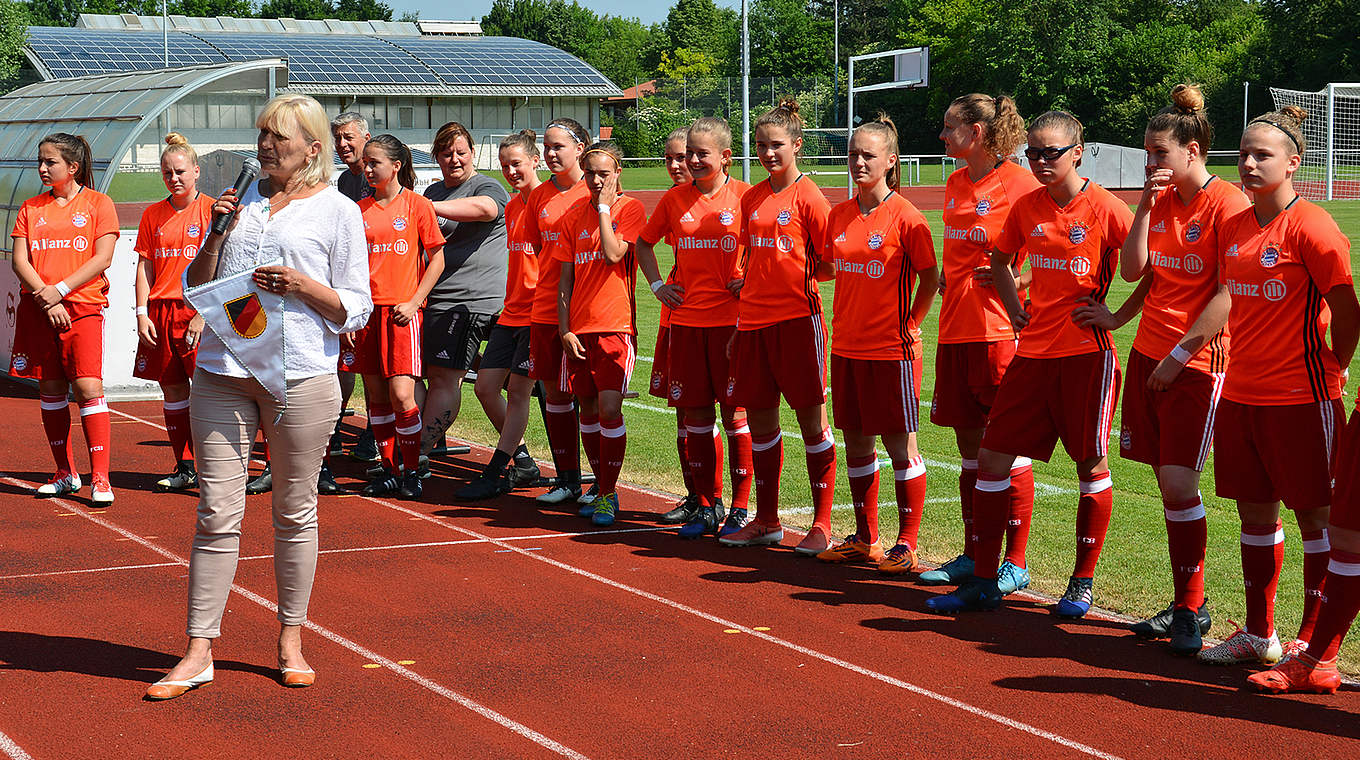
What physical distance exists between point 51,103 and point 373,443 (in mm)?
8465

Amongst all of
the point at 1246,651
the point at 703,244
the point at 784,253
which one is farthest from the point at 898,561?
the point at 703,244

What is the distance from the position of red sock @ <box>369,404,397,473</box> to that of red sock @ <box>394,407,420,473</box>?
67 mm

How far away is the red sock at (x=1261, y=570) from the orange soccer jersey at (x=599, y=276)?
11.5 feet

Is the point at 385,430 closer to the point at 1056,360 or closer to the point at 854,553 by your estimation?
the point at 854,553

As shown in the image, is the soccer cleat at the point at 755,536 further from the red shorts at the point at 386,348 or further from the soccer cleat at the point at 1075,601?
the red shorts at the point at 386,348

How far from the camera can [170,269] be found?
8.20m

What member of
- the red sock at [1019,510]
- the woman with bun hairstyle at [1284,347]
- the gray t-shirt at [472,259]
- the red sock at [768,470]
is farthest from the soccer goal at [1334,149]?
the woman with bun hairstyle at [1284,347]

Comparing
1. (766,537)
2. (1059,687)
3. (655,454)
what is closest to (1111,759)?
(1059,687)

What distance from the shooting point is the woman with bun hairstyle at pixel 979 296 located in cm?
624

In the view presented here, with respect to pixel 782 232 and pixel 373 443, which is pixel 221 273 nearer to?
pixel 782 232

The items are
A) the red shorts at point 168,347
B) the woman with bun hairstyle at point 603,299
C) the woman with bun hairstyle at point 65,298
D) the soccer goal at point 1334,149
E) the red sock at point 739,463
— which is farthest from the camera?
the soccer goal at point 1334,149

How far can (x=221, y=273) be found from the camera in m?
4.83

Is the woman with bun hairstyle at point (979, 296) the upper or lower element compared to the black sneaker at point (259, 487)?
upper

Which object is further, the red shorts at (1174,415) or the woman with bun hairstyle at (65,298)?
the woman with bun hairstyle at (65,298)
